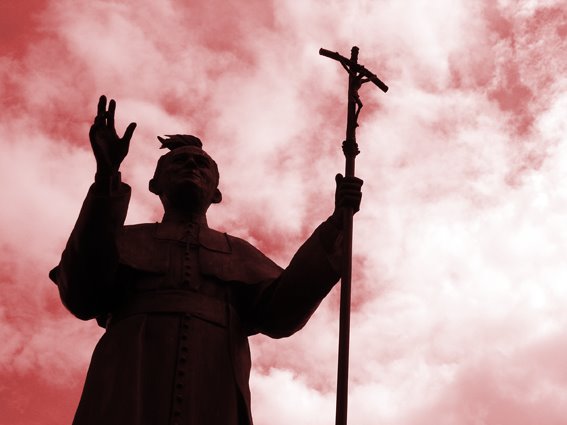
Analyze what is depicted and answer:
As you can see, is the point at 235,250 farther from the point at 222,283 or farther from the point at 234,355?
the point at 234,355

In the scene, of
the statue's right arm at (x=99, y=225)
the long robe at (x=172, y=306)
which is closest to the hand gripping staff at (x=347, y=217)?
the long robe at (x=172, y=306)

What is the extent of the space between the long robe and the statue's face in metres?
0.33

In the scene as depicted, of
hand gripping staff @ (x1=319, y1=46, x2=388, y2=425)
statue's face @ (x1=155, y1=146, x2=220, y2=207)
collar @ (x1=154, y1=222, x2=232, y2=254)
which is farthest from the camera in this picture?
statue's face @ (x1=155, y1=146, x2=220, y2=207)

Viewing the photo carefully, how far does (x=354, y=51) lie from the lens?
1202 centimetres

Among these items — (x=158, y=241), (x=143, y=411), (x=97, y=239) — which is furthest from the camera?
(x=158, y=241)

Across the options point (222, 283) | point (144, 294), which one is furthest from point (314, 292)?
point (144, 294)

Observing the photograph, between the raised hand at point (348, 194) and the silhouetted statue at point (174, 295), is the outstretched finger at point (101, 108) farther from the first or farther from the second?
the raised hand at point (348, 194)

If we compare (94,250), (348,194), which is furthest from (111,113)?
(348,194)

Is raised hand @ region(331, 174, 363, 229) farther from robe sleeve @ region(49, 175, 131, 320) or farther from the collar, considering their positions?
robe sleeve @ region(49, 175, 131, 320)

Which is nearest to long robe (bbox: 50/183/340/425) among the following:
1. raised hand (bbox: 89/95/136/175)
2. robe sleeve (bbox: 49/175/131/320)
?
robe sleeve (bbox: 49/175/131/320)

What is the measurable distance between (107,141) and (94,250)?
105cm

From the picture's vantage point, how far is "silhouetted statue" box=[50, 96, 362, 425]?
33.4ft

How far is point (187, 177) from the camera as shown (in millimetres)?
11805

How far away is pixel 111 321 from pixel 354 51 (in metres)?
3.88
